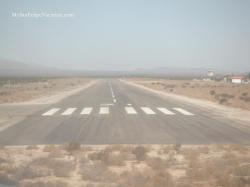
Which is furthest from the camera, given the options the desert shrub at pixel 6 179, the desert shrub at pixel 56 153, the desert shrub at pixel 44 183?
the desert shrub at pixel 56 153

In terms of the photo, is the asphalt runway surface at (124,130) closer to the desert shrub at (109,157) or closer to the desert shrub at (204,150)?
the desert shrub at (204,150)

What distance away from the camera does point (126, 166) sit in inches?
454

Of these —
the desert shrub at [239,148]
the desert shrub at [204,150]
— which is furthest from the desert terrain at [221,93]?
the desert shrub at [204,150]

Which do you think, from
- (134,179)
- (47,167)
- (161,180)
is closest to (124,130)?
(47,167)

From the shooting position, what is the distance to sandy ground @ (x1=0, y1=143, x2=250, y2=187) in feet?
31.6

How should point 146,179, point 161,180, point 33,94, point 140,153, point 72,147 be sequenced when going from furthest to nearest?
point 33,94
point 72,147
point 140,153
point 146,179
point 161,180

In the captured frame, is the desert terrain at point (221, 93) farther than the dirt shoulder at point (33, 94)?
No

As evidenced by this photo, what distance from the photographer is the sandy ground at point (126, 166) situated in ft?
31.6

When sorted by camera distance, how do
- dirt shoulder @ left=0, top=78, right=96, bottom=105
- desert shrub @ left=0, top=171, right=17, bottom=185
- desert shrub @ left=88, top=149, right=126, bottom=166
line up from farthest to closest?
dirt shoulder @ left=0, top=78, right=96, bottom=105 < desert shrub @ left=88, top=149, right=126, bottom=166 < desert shrub @ left=0, top=171, right=17, bottom=185

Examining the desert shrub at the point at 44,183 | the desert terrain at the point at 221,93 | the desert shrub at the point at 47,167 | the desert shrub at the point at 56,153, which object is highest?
the desert shrub at the point at 44,183

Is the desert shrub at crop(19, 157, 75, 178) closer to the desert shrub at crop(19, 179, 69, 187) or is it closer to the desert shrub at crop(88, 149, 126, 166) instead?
the desert shrub at crop(19, 179, 69, 187)

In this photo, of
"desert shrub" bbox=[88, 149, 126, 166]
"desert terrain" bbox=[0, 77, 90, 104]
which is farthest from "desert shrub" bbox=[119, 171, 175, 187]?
"desert terrain" bbox=[0, 77, 90, 104]

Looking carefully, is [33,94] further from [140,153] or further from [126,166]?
[126,166]

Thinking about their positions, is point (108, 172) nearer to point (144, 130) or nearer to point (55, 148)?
point (55, 148)
